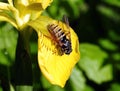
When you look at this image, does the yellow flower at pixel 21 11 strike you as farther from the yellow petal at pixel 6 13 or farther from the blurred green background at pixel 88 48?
the blurred green background at pixel 88 48

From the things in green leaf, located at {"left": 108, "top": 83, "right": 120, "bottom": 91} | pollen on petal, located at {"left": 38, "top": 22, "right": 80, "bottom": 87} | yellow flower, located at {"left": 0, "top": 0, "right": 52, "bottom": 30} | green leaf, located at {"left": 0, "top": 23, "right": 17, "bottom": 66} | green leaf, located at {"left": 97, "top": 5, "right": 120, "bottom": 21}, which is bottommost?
green leaf, located at {"left": 108, "top": 83, "right": 120, "bottom": 91}

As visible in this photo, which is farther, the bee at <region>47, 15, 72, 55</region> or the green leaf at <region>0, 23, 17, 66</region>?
the green leaf at <region>0, 23, 17, 66</region>

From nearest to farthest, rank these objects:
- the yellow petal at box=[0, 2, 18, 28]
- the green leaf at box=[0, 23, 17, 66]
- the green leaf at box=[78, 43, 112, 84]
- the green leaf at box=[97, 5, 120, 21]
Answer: the yellow petal at box=[0, 2, 18, 28] → the green leaf at box=[0, 23, 17, 66] → the green leaf at box=[78, 43, 112, 84] → the green leaf at box=[97, 5, 120, 21]

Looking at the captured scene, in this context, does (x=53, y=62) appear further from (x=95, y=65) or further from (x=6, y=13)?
(x=95, y=65)

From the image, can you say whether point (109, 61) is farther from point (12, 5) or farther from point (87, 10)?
point (12, 5)

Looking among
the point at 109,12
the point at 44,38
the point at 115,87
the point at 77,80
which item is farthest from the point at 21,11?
the point at 109,12

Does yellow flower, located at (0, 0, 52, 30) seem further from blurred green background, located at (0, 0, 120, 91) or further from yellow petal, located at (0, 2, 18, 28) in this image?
blurred green background, located at (0, 0, 120, 91)

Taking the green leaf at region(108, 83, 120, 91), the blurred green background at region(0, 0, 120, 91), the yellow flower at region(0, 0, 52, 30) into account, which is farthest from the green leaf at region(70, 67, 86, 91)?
the yellow flower at region(0, 0, 52, 30)

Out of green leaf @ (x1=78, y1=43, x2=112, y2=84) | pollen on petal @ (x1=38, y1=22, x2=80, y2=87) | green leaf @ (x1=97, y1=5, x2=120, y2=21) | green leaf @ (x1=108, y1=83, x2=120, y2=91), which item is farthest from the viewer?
green leaf @ (x1=97, y1=5, x2=120, y2=21)
